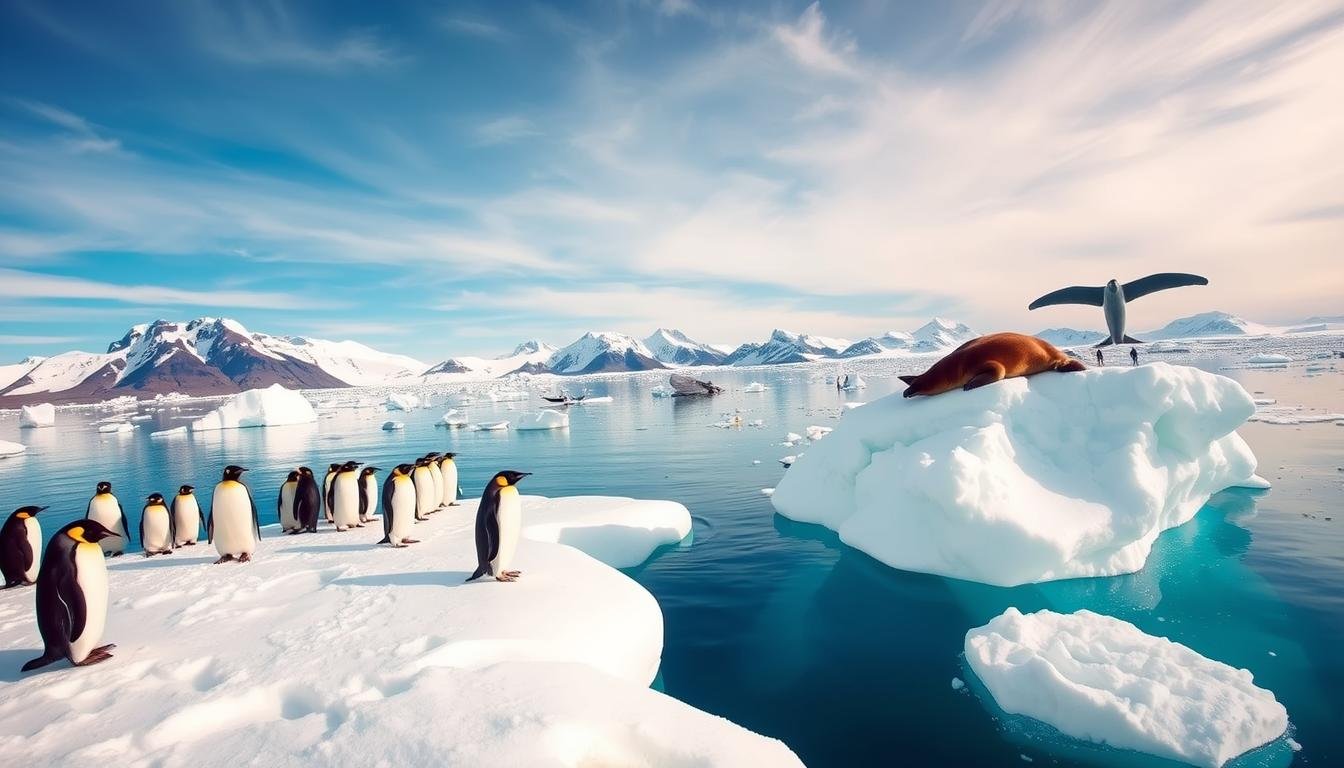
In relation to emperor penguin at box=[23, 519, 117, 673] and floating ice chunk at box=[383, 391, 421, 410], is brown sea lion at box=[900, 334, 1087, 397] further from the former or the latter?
floating ice chunk at box=[383, 391, 421, 410]

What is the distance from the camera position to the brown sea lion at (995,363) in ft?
28.6

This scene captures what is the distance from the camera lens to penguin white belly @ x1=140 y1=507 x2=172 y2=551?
825 centimetres

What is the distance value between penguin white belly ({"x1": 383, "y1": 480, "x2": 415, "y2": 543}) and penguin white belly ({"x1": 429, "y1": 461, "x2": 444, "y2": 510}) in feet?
7.59

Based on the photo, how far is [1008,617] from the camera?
5348mm

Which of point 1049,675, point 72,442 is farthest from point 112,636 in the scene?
point 72,442

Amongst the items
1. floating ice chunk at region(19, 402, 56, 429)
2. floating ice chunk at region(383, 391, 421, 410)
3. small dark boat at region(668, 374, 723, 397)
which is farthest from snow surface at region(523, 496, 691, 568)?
floating ice chunk at region(19, 402, 56, 429)

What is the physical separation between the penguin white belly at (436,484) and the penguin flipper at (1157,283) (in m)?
17.6

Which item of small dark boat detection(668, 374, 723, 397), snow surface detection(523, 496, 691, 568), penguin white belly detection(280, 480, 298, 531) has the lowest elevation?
snow surface detection(523, 496, 691, 568)

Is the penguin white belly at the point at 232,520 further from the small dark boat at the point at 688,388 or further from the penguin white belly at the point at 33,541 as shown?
the small dark boat at the point at 688,388

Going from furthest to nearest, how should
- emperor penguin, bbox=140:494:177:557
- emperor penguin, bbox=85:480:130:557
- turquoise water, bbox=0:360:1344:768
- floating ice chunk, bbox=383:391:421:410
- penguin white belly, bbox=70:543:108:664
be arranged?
floating ice chunk, bbox=383:391:421:410 < emperor penguin, bbox=85:480:130:557 < emperor penguin, bbox=140:494:177:557 < penguin white belly, bbox=70:543:108:664 < turquoise water, bbox=0:360:1344:768

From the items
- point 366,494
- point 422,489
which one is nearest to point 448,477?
point 422,489

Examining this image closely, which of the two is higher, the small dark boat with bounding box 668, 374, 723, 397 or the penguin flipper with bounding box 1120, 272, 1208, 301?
the penguin flipper with bounding box 1120, 272, 1208, 301

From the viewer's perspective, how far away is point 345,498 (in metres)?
9.38

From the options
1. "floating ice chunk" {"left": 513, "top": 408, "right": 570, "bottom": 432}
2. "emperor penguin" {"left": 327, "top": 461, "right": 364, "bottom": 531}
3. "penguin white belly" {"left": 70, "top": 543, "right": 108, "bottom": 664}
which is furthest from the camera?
"floating ice chunk" {"left": 513, "top": 408, "right": 570, "bottom": 432}
